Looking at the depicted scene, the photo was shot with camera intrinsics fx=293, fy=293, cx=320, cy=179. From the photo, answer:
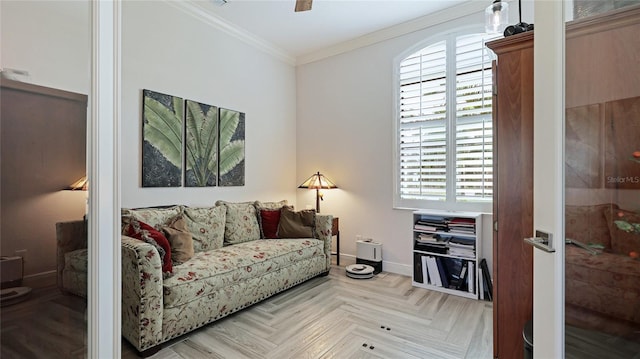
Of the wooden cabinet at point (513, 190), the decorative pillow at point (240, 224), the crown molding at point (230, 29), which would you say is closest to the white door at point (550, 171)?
the wooden cabinet at point (513, 190)

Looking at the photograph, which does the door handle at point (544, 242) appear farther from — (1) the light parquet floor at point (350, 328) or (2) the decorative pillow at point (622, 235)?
(1) the light parquet floor at point (350, 328)

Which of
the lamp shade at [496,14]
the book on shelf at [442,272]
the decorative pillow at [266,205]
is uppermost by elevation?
the lamp shade at [496,14]

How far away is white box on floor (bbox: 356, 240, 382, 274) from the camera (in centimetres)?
376

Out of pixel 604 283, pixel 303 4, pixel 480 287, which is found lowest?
pixel 480 287

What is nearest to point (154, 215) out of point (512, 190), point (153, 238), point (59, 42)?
point (153, 238)

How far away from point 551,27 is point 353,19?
9.49 feet

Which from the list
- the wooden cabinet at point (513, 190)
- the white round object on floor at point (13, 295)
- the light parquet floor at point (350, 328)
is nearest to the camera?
the white round object on floor at point (13, 295)

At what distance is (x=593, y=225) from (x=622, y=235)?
96 mm

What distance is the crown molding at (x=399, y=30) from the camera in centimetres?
323

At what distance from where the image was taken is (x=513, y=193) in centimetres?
153

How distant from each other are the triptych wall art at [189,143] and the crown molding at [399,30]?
5.29ft

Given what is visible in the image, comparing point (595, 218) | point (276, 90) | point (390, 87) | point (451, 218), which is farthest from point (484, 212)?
point (276, 90)

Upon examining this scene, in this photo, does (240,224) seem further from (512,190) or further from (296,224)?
(512,190)

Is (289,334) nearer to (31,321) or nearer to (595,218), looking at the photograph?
(31,321)
